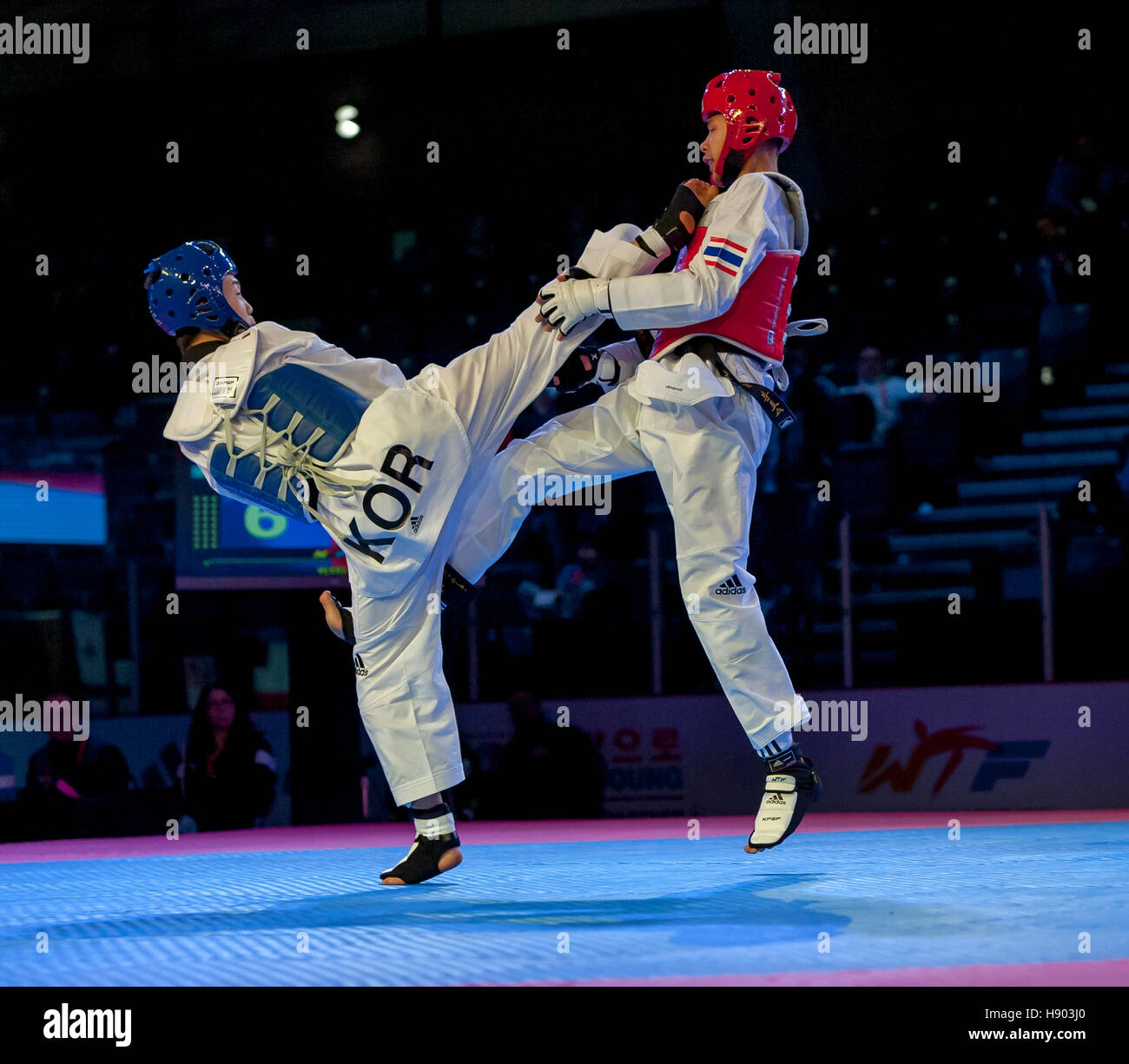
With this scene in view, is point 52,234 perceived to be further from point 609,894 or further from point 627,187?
point 609,894

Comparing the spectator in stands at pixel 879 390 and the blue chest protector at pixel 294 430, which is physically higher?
the spectator in stands at pixel 879 390

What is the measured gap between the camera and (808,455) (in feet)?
26.6

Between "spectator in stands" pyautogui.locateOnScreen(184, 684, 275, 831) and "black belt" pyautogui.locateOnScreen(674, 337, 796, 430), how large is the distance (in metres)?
4.20

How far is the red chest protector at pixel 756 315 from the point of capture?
351cm

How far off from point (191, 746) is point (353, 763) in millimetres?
895

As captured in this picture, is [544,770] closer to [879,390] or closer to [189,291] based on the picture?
[879,390]

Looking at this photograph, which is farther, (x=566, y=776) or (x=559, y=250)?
(x=559, y=250)

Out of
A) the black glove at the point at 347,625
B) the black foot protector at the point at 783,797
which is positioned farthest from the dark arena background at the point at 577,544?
the black glove at the point at 347,625

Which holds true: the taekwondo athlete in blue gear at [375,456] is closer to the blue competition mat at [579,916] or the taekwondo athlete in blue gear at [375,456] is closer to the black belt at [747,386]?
the black belt at [747,386]

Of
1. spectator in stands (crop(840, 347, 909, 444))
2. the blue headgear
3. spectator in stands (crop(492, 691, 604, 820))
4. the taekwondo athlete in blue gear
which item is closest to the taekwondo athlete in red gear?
the taekwondo athlete in blue gear

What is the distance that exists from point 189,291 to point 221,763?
399cm

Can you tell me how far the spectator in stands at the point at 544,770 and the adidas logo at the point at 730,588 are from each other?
12.4 feet

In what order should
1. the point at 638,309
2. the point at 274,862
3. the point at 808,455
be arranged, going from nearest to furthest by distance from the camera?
1. the point at 638,309
2. the point at 274,862
3. the point at 808,455

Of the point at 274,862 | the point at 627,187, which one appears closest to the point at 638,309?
the point at 274,862
